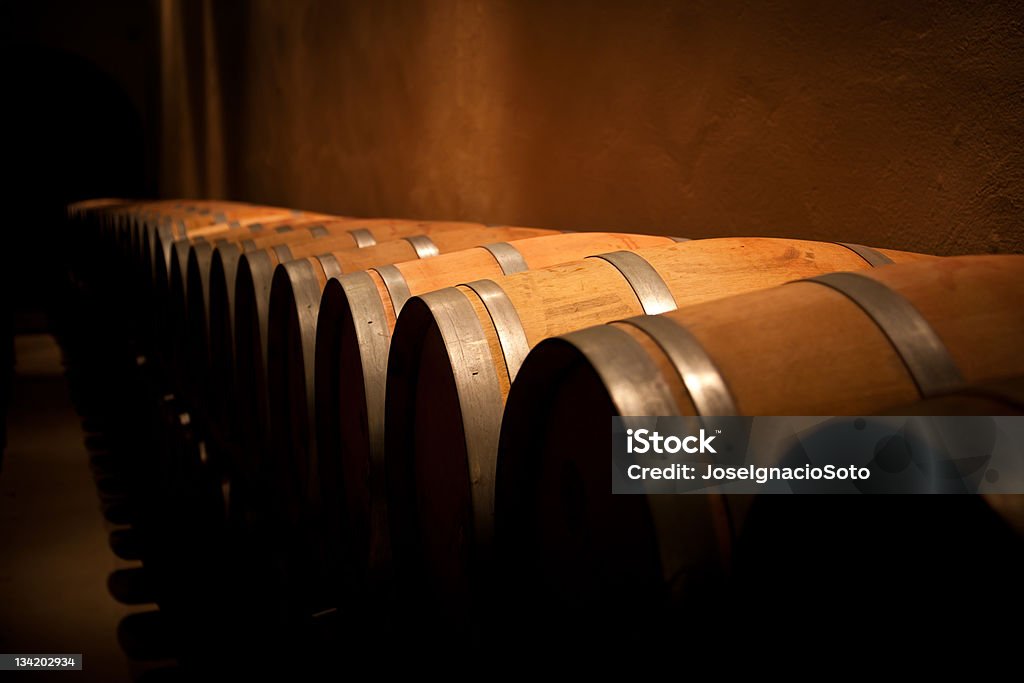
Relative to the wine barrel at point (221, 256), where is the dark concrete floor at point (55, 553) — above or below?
below

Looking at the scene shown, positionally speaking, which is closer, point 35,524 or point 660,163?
point 660,163

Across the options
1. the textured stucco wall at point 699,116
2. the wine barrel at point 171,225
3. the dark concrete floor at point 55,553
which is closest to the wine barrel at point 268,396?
the textured stucco wall at point 699,116

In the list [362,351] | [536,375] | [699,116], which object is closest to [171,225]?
[699,116]

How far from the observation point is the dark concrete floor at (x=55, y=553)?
3.04 metres

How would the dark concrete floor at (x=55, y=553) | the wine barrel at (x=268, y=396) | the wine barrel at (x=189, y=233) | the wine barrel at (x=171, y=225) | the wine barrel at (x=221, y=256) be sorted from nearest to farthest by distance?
1. the wine barrel at (x=268, y=396)
2. the wine barrel at (x=221, y=256)
3. the dark concrete floor at (x=55, y=553)
4. the wine barrel at (x=189, y=233)
5. the wine barrel at (x=171, y=225)

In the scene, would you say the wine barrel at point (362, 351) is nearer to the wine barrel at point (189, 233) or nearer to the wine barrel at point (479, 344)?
the wine barrel at point (479, 344)

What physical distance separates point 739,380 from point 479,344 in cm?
53

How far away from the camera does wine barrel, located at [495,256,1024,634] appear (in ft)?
2.36

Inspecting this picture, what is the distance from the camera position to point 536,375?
97 cm

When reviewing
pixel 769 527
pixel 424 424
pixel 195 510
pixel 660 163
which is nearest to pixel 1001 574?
pixel 769 527

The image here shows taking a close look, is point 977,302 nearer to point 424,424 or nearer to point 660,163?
point 424,424

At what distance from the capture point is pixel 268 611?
255 centimetres

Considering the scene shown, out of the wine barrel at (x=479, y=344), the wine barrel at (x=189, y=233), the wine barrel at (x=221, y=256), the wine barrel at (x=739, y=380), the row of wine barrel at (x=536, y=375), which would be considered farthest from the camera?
the wine barrel at (x=189, y=233)

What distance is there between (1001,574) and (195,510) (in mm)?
3661
